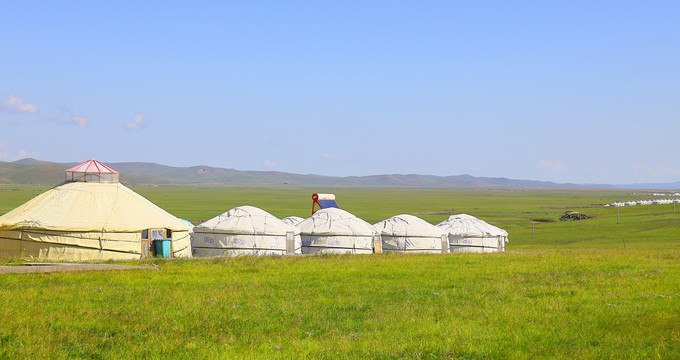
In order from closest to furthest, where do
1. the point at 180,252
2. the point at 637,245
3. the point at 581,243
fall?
the point at 180,252 → the point at 637,245 → the point at 581,243

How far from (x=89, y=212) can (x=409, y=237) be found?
17.4m

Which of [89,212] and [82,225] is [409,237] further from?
[82,225]

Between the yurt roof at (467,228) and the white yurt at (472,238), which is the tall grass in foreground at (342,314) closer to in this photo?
the white yurt at (472,238)

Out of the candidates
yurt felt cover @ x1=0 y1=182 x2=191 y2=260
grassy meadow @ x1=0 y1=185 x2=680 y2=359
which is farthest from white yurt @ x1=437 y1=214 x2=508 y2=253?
yurt felt cover @ x1=0 y1=182 x2=191 y2=260

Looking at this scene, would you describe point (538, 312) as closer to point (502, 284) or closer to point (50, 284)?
point (502, 284)

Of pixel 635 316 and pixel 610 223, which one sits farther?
pixel 610 223

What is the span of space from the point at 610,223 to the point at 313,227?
1641 inches

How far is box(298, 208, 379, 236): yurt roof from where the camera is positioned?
34.9 meters

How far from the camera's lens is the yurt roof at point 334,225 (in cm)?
3491

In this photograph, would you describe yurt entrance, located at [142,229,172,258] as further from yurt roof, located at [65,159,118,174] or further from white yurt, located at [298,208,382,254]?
white yurt, located at [298,208,382,254]

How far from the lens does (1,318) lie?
43.1 ft

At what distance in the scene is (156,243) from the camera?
29.2m

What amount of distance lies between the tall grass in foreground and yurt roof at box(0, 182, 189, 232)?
624 centimetres

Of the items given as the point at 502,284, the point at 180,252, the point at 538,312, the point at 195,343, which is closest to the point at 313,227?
the point at 180,252
